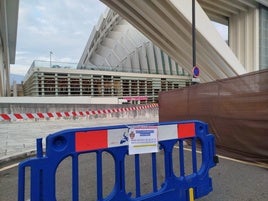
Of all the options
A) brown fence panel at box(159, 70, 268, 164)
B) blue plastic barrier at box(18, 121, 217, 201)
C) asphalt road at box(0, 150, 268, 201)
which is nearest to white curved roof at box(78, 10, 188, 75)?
brown fence panel at box(159, 70, 268, 164)

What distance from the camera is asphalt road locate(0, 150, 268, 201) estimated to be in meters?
4.03

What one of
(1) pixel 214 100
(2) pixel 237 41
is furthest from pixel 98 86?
(1) pixel 214 100

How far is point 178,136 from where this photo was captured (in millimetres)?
3479

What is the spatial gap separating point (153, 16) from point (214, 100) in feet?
56.6

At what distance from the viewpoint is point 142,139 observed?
10.3 feet

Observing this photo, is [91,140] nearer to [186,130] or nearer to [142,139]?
[142,139]

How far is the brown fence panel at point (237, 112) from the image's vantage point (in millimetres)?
5930

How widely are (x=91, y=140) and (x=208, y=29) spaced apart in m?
22.8

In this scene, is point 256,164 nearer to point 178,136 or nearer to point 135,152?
point 178,136

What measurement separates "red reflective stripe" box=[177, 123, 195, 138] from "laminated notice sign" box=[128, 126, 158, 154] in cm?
45

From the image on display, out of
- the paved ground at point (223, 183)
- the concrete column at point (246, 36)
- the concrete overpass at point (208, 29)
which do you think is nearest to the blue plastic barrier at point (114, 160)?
the paved ground at point (223, 183)

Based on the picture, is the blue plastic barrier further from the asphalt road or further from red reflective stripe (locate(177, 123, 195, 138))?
the asphalt road

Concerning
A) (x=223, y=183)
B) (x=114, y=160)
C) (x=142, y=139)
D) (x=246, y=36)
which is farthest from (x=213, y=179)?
(x=246, y=36)

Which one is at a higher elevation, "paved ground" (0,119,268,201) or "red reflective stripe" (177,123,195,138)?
"red reflective stripe" (177,123,195,138)
